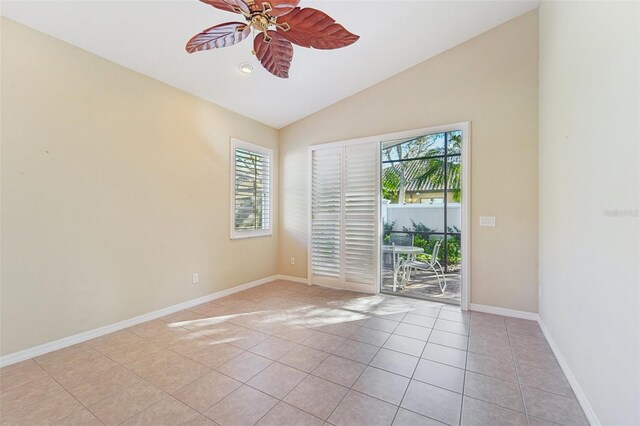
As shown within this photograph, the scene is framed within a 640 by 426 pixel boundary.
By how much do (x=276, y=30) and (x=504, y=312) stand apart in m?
3.75

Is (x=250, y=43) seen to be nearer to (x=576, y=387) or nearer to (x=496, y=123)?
(x=496, y=123)

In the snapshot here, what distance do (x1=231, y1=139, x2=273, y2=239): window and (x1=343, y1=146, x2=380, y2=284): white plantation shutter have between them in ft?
4.74

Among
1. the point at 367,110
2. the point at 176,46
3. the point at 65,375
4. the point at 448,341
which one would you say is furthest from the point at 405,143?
the point at 65,375

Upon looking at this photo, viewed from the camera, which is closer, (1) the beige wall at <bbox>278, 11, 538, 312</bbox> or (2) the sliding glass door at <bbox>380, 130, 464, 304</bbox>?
(1) the beige wall at <bbox>278, 11, 538, 312</bbox>

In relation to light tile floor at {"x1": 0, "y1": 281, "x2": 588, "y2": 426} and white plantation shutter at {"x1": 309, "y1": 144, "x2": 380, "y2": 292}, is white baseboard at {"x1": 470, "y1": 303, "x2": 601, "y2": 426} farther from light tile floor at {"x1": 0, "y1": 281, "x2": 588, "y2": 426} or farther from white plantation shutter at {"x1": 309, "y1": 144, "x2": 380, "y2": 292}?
white plantation shutter at {"x1": 309, "y1": 144, "x2": 380, "y2": 292}

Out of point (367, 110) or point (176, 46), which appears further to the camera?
point (367, 110)

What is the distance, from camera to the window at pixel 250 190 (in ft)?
13.8

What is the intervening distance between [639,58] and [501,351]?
7.51 ft

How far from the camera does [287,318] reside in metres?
3.20

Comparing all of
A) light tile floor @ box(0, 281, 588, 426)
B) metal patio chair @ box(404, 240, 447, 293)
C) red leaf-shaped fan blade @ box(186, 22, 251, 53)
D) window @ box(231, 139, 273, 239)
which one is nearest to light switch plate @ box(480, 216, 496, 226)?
metal patio chair @ box(404, 240, 447, 293)

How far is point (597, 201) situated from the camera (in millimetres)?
1595

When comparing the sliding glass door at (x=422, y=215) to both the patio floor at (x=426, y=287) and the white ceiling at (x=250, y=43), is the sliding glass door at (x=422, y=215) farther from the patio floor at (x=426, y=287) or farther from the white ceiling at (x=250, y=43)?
the white ceiling at (x=250, y=43)

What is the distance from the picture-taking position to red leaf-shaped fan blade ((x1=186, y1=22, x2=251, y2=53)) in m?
1.69

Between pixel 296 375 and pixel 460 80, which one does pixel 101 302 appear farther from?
pixel 460 80
